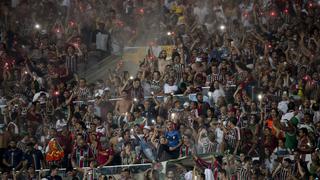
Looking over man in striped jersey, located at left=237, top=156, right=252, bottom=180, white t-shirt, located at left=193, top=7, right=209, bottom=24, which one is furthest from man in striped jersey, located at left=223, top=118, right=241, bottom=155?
white t-shirt, located at left=193, top=7, right=209, bottom=24

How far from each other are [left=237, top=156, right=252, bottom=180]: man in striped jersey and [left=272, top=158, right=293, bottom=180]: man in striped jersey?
0.53 m

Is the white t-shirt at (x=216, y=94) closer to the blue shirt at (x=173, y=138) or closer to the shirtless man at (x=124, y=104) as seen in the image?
the blue shirt at (x=173, y=138)

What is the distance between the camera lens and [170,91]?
25703mm

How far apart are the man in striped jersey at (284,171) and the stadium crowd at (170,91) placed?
21mm

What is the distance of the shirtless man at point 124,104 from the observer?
25502 millimetres

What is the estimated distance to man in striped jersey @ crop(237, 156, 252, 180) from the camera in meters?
22.8

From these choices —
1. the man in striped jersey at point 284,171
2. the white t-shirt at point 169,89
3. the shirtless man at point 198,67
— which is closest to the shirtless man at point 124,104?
the white t-shirt at point 169,89

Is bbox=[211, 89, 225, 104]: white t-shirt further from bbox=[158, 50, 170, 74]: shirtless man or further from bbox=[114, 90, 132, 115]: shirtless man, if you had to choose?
bbox=[158, 50, 170, 74]: shirtless man

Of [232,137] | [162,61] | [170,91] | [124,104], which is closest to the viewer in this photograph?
[232,137]

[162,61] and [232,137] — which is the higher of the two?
[162,61]

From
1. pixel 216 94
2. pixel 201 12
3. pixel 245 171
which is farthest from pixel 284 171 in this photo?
pixel 201 12

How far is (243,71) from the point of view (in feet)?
84.5

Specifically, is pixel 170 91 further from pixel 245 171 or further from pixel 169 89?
pixel 245 171

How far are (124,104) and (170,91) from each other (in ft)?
3.66
